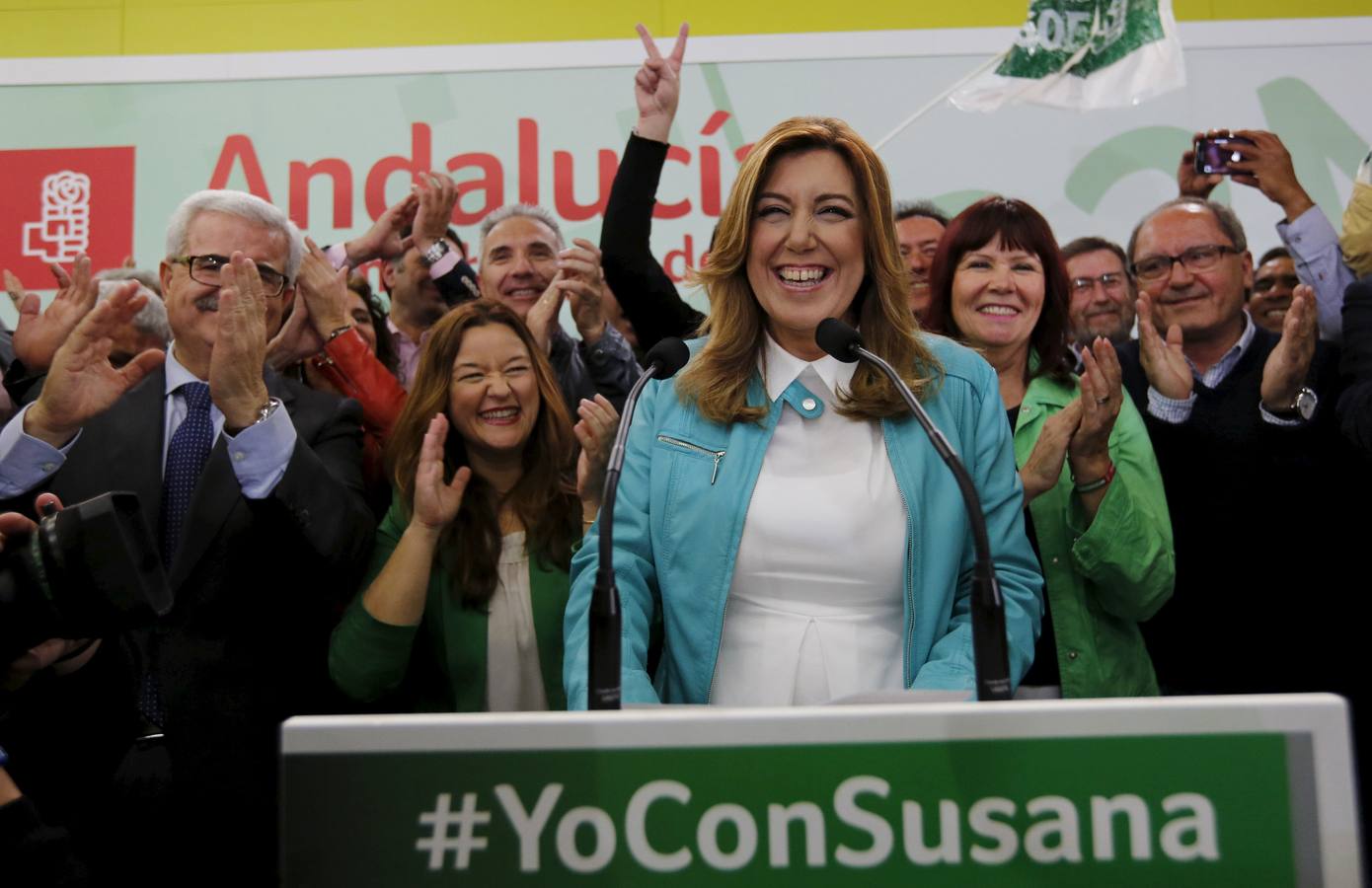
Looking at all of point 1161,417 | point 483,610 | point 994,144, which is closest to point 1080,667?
point 1161,417

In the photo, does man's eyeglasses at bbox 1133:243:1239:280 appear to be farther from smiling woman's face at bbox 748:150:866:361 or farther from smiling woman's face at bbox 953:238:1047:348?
smiling woman's face at bbox 748:150:866:361

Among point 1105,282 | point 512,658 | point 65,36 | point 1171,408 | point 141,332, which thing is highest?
point 65,36

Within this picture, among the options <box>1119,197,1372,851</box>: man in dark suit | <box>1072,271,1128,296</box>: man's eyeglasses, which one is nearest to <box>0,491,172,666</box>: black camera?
<box>1119,197,1372,851</box>: man in dark suit

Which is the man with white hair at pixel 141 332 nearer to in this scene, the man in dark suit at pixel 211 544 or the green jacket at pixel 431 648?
the man in dark suit at pixel 211 544

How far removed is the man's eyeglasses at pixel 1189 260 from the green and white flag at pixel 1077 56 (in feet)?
1.69

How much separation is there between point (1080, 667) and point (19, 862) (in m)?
1.63

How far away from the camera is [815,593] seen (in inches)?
72.3

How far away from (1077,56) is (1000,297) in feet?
3.77

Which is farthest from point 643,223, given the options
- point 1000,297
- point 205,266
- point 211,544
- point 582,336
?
point 211,544

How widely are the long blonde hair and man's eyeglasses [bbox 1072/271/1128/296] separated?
Result: 1.56m

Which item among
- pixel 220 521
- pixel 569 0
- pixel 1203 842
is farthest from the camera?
pixel 569 0

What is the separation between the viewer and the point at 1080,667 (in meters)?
2.36

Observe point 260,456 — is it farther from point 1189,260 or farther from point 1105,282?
point 1105,282

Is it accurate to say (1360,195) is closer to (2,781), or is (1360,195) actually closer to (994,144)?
(994,144)
